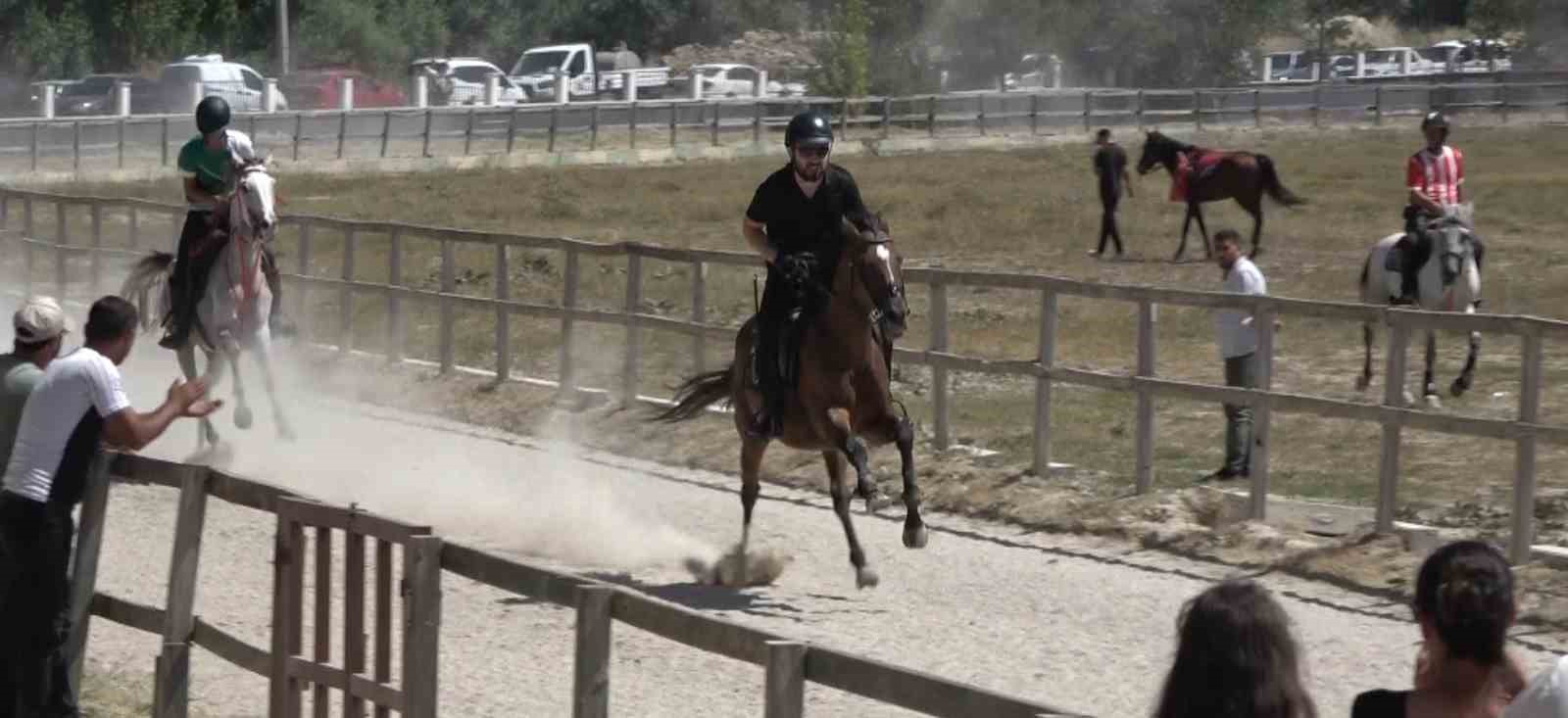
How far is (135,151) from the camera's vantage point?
144ft

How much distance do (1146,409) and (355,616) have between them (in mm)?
7663

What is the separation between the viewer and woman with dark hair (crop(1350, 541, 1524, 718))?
430cm

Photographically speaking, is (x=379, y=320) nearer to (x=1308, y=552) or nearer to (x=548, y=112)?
(x=1308, y=552)

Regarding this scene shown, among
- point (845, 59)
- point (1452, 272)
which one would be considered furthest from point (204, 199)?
point (845, 59)

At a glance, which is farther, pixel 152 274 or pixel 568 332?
pixel 568 332

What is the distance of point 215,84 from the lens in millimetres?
57219

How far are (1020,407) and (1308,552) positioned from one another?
6316 mm

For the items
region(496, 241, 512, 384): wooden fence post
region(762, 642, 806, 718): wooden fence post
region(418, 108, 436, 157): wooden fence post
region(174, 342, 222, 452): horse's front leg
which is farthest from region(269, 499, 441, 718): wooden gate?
region(418, 108, 436, 157): wooden fence post

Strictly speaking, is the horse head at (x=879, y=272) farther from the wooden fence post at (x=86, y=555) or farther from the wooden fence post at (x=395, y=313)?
the wooden fence post at (x=395, y=313)

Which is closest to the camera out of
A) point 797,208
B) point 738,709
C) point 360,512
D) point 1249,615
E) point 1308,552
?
point 1249,615

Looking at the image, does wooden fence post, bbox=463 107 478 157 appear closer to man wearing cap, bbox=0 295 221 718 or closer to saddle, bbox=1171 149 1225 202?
saddle, bbox=1171 149 1225 202

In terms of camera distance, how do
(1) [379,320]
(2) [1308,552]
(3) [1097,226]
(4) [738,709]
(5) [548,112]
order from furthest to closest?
(5) [548,112]
(3) [1097,226]
(1) [379,320]
(2) [1308,552]
(4) [738,709]

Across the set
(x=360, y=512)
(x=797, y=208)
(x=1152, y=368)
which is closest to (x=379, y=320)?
(x=1152, y=368)

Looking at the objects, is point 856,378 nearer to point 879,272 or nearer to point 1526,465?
point 879,272
